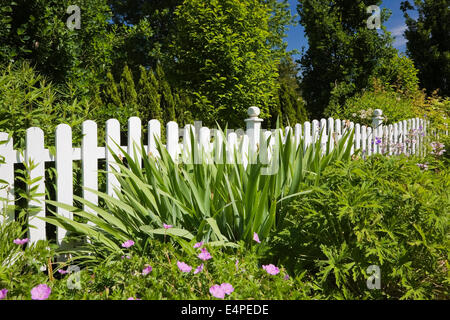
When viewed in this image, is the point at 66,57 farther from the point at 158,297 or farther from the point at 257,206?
the point at 158,297

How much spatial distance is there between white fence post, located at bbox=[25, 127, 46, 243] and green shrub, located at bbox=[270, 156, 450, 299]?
4.64ft

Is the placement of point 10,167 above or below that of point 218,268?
above

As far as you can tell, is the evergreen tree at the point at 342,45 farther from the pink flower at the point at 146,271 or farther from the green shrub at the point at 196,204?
the pink flower at the point at 146,271

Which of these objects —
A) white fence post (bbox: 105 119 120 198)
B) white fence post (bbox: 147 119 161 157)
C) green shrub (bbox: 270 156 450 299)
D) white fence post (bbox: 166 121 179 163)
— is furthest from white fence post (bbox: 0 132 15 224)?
green shrub (bbox: 270 156 450 299)

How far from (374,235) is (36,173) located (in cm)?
188

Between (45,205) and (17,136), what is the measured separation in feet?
1.54

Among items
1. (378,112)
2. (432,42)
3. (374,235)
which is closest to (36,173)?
(374,235)

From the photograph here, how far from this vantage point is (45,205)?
240 cm

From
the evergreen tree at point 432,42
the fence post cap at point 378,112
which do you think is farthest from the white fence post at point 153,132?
the evergreen tree at point 432,42

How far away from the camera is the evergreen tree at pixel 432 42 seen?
15773 millimetres

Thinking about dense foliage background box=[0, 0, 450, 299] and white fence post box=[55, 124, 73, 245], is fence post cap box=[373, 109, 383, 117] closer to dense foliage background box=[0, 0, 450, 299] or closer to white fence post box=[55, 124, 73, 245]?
Answer: dense foliage background box=[0, 0, 450, 299]

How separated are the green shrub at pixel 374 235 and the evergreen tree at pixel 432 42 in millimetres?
16667

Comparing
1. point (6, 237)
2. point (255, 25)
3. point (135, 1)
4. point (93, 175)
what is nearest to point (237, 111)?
point (255, 25)
